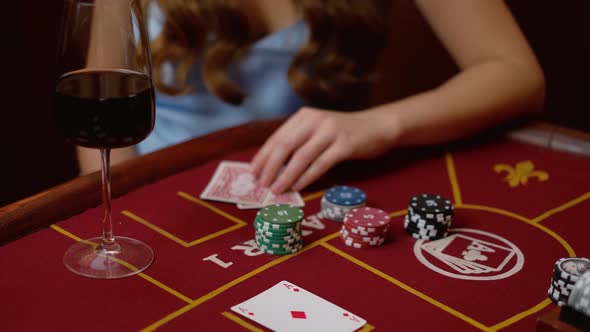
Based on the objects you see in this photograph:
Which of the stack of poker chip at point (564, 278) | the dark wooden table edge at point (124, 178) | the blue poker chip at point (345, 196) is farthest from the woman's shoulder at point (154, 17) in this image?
the stack of poker chip at point (564, 278)

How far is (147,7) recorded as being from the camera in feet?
6.90

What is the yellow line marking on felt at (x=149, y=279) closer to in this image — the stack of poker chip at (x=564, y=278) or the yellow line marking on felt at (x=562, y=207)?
the stack of poker chip at (x=564, y=278)

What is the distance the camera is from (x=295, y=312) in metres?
0.99

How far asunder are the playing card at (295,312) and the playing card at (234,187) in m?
0.37

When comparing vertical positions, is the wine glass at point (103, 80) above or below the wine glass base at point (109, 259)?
above

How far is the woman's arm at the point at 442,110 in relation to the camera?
1.49 metres

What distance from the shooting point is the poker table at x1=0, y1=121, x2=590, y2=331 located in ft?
3.23

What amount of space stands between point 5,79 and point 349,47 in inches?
48.8

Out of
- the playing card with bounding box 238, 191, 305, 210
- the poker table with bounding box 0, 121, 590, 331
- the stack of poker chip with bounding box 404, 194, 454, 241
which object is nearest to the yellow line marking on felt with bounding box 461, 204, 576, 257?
the poker table with bounding box 0, 121, 590, 331

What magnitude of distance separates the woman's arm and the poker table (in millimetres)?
71

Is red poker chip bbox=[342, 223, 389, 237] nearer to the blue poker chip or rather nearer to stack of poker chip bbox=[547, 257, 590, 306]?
the blue poker chip

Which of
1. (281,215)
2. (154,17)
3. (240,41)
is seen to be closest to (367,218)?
(281,215)

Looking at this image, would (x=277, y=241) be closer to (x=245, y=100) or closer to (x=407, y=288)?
(x=407, y=288)

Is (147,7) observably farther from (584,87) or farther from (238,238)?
(584,87)
